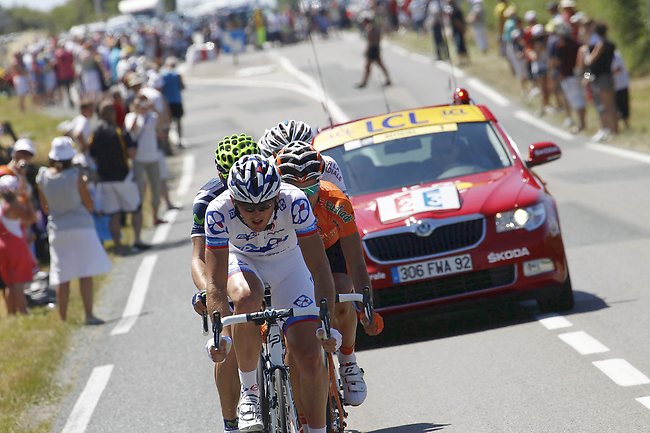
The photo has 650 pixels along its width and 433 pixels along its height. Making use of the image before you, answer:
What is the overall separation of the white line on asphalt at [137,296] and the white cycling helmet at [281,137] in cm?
572

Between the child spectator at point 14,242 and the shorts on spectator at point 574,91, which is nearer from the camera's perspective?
the child spectator at point 14,242

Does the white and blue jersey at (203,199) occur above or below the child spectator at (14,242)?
above

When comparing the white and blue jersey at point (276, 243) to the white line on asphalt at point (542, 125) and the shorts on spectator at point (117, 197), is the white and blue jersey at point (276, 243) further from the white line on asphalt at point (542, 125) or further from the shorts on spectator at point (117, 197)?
the white line on asphalt at point (542, 125)

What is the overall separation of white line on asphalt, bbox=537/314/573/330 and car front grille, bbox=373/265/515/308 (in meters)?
0.56

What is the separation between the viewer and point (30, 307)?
15.8 meters

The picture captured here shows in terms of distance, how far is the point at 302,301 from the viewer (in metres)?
7.00

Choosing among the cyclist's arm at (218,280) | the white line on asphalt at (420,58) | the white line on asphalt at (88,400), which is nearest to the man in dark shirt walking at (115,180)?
the white line on asphalt at (88,400)

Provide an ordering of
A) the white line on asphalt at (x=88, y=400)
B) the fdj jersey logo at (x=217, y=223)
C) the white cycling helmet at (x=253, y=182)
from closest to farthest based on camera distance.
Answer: the white cycling helmet at (x=253, y=182) → the fdj jersey logo at (x=217, y=223) → the white line on asphalt at (x=88, y=400)

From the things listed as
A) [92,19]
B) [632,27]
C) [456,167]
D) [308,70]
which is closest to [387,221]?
[456,167]

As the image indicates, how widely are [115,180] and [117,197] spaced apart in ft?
0.77

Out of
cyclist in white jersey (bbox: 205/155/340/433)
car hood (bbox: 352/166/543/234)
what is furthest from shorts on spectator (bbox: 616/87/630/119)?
cyclist in white jersey (bbox: 205/155/340/433)

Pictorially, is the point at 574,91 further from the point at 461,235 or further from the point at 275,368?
the point at 275,368

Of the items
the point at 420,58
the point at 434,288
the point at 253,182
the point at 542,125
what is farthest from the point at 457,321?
the point at 420,58

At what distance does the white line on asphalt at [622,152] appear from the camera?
21.7 m
